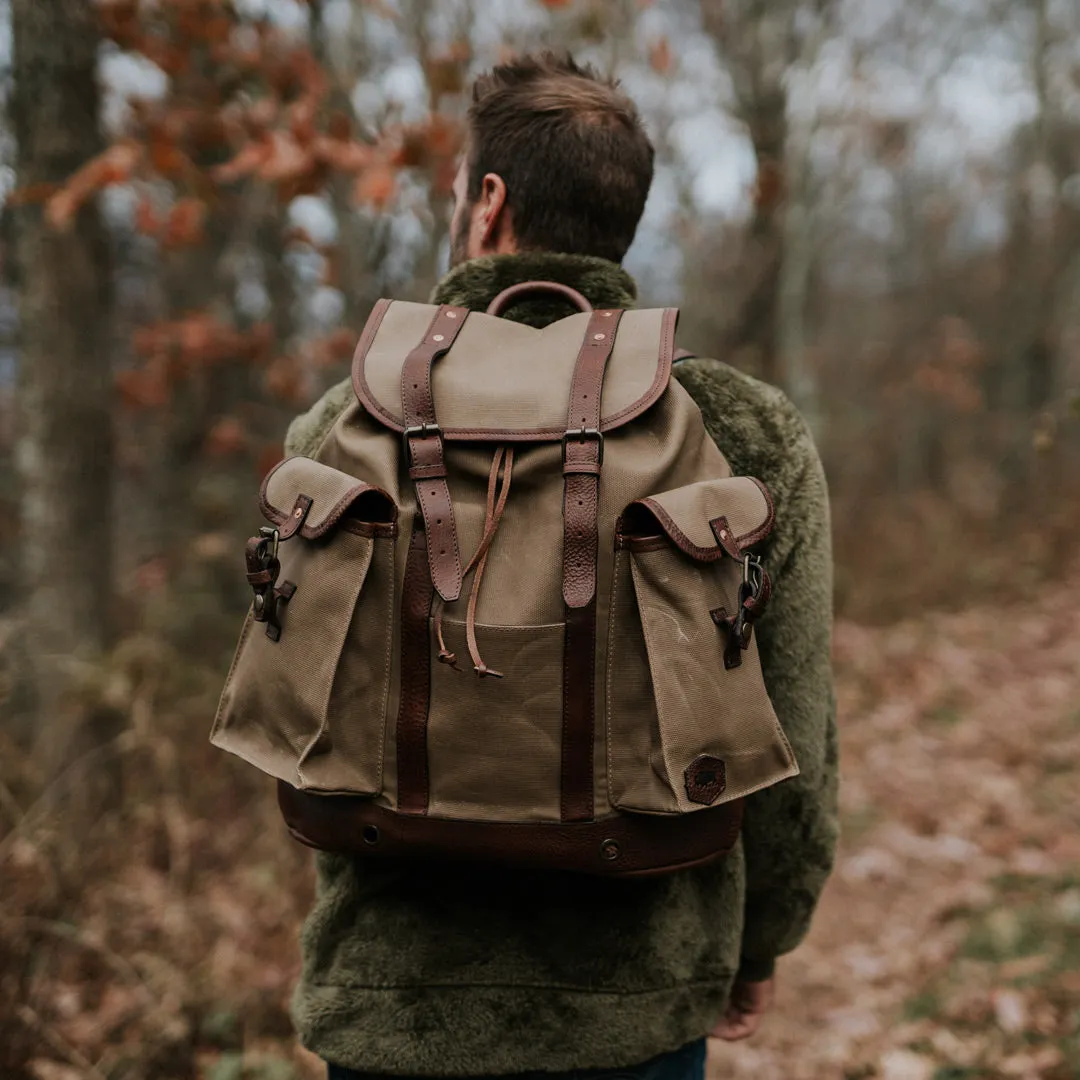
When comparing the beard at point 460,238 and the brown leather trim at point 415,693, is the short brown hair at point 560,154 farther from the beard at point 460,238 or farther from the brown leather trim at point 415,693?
the brown leather trim at point 415,693

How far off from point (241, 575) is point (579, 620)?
22.4 feet

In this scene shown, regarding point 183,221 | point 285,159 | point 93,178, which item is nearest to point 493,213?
point 93,178

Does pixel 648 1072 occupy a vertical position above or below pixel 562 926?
below

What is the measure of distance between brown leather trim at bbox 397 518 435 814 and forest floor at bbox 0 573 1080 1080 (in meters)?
2.17

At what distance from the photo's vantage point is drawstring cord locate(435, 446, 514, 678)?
1271 mm

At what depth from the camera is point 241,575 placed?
303 inches

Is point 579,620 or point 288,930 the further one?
point 288,930

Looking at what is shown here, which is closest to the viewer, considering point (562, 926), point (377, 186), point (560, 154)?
point (562, 926)

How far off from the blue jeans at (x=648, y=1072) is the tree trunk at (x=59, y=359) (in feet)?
10.2

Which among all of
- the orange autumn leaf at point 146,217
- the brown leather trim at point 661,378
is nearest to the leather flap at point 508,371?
the brown leather trim at point 661,378

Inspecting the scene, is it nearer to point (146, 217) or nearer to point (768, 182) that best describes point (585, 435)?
point (146, 217)

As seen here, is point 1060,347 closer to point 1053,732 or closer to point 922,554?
point 922,554

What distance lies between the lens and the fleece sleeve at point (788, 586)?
163cm

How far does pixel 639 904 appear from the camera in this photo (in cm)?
153
